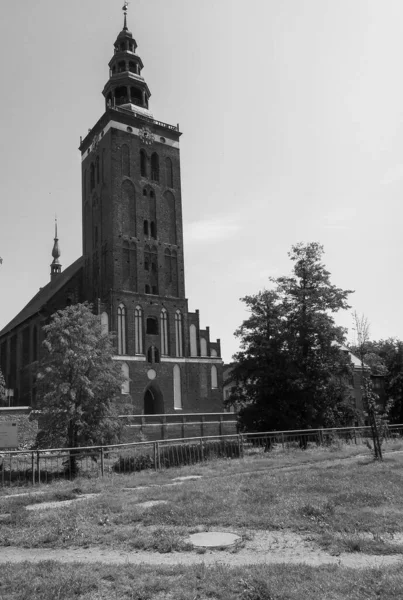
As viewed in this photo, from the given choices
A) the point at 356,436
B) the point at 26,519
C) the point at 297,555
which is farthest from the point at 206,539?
the point at 356,436

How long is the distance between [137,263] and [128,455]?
27.4 metres

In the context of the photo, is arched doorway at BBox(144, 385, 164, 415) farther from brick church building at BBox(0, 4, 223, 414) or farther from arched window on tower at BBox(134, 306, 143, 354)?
arched window on tower at BBox(134, 306, 143, 354)

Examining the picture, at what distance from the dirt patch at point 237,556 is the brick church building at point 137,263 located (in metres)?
33.4

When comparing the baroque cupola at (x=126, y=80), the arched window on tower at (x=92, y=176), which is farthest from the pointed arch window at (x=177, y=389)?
the baroque cupola at (x=126, y=80)

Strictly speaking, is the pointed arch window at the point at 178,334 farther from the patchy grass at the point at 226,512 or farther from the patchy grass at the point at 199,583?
the patchy grass at the point at 199,583

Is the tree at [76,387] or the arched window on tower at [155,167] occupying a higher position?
the arched window on tower at [155,167]

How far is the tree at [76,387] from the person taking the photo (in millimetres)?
20578

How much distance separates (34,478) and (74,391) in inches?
188

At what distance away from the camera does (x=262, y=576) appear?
18.9 ft

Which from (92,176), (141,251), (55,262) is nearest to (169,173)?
(92,176)

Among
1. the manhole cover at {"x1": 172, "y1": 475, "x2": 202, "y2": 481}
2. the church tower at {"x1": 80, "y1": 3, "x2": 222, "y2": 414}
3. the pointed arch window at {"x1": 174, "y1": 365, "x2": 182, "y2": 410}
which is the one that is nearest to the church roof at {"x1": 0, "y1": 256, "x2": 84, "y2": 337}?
the church tower at {"x1": 80, "y1": 3, "x2": 222, "y2": 414}

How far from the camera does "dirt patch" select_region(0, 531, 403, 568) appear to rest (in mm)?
6582

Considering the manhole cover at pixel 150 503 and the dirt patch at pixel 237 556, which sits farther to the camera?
the manhole cover at pixel 150 503

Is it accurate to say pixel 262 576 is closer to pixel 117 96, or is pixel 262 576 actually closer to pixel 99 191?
pixel 99 191
